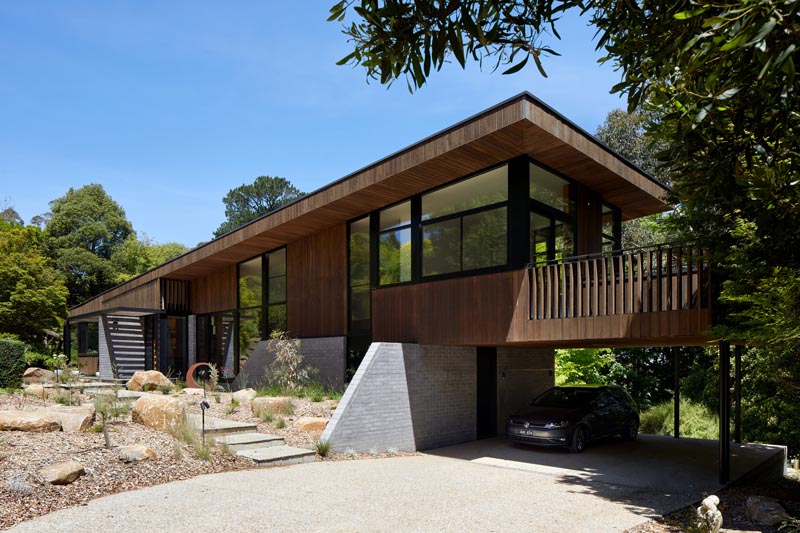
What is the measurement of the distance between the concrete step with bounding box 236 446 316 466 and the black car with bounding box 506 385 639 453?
439cm

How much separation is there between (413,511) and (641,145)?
24305 mm

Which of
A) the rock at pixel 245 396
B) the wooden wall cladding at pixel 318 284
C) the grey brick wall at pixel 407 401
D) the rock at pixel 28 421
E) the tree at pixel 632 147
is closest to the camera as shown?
the rock at pixel 28 421

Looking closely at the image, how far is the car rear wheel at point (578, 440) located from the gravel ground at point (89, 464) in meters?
4.31

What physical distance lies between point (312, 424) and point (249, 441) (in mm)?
1583

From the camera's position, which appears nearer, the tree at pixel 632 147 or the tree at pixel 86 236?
the tree at pixel 632 147

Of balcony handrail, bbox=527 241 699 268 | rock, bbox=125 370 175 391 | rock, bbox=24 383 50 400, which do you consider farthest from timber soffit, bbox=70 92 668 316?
rock, bbox=24 383 50 400

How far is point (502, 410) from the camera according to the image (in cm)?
1376

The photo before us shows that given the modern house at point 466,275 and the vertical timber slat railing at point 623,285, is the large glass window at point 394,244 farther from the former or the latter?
the vertical timber slat railing at point 623,285

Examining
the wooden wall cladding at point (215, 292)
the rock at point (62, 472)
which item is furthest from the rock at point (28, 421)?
the wooden wall cladding at point (215, 292)

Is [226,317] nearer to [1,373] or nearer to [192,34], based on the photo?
[1,373]

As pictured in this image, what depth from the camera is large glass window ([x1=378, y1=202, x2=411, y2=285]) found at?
543 inches

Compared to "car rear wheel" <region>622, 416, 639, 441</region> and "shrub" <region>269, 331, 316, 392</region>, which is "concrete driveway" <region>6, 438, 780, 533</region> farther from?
"shrub" <region>269, 331, 316, 392</region>

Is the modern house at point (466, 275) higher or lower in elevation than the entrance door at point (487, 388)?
higher

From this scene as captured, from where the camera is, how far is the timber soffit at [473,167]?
1027 centimetres
